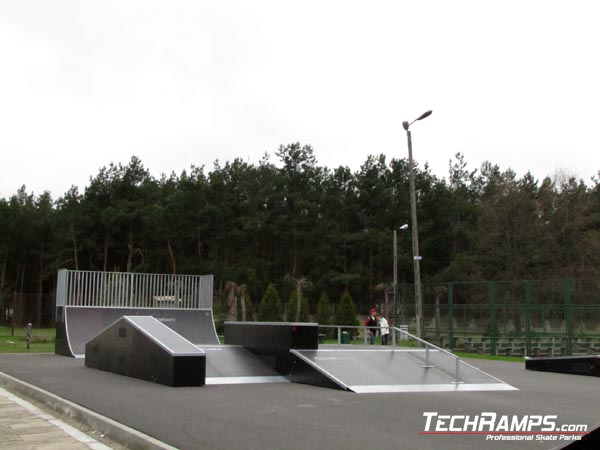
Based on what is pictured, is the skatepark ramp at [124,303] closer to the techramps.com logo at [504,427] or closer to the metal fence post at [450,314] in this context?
the metal fence post at [450,314]

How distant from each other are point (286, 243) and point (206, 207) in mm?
9151

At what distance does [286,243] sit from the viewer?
64062 mm

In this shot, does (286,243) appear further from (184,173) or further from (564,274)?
(564,274)

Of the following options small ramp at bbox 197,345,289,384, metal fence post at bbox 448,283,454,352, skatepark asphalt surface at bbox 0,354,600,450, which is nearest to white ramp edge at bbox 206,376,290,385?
small ramp at bbox 197,345,289,384

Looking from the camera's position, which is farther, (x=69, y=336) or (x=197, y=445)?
(x=69, y=336)

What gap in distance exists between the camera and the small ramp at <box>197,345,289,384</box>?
553 inches

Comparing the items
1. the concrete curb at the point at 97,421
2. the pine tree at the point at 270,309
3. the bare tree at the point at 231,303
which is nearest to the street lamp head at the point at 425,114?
the concrete curb at the point at 97,421

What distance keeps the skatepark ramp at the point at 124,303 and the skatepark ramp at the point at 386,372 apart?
10.1 metres

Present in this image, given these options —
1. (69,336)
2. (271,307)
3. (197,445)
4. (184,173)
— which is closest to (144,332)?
(197,445)

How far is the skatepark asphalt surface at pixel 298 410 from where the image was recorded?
745 centimetres

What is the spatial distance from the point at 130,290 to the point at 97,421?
16.5 meters

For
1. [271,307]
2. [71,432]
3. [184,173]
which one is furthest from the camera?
[184,173]

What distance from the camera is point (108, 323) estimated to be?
77.9 feet

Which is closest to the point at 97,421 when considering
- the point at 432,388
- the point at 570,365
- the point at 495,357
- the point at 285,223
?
the point at 432,388
